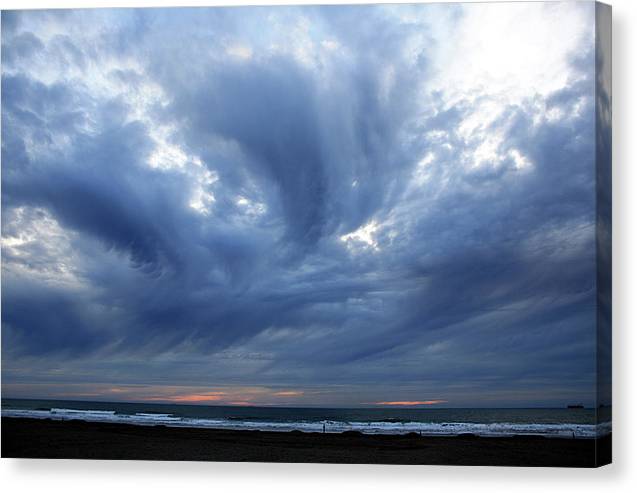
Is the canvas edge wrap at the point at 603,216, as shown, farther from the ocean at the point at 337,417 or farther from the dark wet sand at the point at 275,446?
the dark wet sand at the point at 275,446

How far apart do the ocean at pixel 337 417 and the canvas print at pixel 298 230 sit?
0.06 feet

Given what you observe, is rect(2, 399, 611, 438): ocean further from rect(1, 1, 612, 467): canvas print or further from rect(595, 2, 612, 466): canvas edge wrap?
rect(595, 2, 612, 466): canvas edge wrap

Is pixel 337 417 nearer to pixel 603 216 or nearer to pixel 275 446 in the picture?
pixel 275 446

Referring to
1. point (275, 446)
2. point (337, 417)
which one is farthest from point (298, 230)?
point (275, 446)

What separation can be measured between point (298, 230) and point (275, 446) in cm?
158

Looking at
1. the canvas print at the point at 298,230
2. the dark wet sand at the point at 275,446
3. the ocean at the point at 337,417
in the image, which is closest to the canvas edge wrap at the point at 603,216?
the canvas print at the point at 298,230

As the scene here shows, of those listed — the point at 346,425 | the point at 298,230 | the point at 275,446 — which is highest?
the point at 298,230

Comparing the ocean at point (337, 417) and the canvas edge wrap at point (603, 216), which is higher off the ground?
the canvas edge wrap at point (603, 216)

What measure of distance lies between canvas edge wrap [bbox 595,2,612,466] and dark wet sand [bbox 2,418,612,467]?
11.0 inches

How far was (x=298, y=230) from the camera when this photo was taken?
20.7 ft

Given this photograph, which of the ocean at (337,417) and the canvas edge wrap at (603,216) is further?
the ocean at (337,417)

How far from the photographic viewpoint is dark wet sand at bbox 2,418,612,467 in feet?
19.4

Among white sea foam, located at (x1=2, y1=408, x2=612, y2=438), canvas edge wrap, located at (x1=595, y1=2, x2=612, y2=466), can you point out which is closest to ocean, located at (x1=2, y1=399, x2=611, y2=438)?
white sea foam, located at (x1=2, y1=408, x2=612, y2=438)

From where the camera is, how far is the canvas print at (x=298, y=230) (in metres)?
6.00
